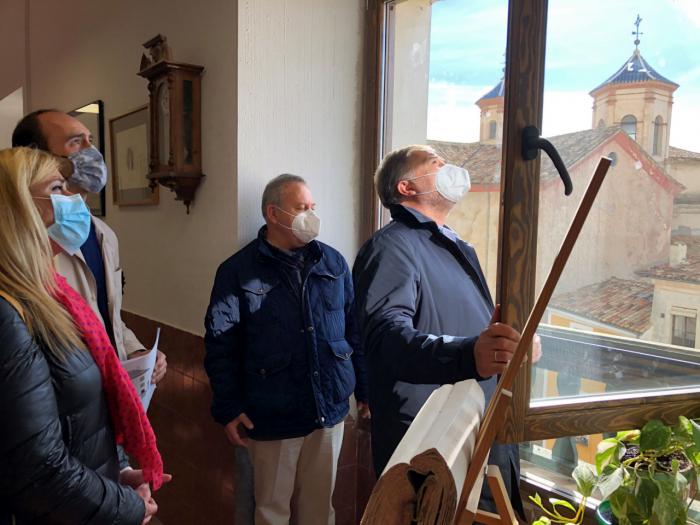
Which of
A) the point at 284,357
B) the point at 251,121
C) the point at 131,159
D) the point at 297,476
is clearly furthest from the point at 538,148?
the point at 131,159

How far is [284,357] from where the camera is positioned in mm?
1931

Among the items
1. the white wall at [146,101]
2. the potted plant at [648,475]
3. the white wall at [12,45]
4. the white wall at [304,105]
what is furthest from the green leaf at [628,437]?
the white wall at [12,45]

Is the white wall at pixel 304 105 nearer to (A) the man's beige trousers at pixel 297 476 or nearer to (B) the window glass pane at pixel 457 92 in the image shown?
(B) the window glass pane at pixel 457 92

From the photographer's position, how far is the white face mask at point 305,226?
2.02m

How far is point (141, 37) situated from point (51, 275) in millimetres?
Result: 1967

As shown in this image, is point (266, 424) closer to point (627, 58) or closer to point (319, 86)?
point (319, 86)

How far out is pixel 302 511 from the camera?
2072mm

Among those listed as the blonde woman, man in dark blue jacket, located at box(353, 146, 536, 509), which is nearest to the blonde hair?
the blonde woman

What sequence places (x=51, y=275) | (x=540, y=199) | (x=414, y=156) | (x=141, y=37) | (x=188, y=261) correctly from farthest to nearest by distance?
(x=141, y=37) < (x=188, y=261) < (x=414, y=156) < (x=51, y=275) < (x=540, y=199)

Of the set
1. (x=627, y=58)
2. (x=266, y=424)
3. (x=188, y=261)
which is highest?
(x=627, y=58)

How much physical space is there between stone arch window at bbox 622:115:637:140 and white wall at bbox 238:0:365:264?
1.28 meters

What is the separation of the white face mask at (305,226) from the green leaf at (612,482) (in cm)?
122

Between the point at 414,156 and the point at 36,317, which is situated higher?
the point at 414,156

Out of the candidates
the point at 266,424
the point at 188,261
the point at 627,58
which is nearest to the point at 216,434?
the point at 266,424
